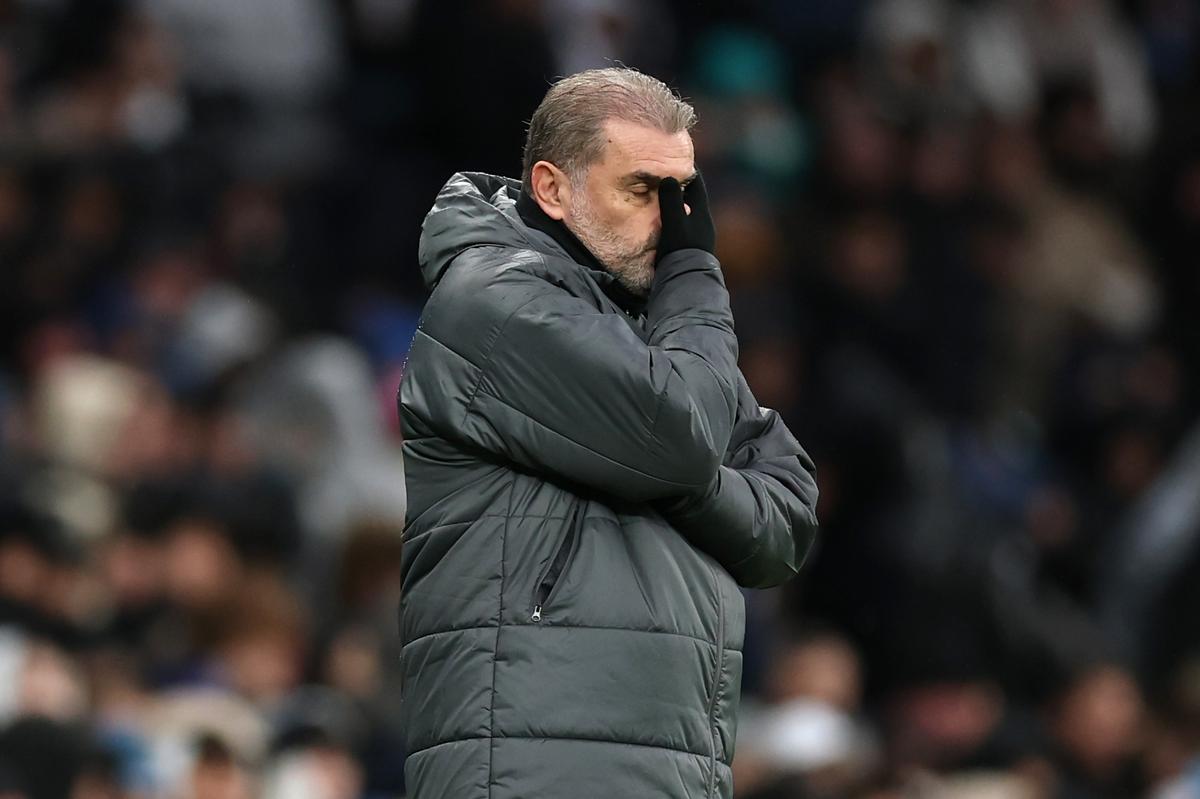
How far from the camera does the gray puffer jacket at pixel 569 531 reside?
3176mm

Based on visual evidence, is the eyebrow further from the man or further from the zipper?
the zipper

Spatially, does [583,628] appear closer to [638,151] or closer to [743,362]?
[638,151]

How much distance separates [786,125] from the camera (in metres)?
10.7

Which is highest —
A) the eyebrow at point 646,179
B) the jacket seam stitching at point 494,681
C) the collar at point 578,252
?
the eyebrow at point 646,179

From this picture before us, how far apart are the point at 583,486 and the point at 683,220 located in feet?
1.40

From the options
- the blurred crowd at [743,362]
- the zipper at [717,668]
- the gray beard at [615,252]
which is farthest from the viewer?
the blurred crowd at [743,362]

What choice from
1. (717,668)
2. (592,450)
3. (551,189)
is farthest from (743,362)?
(592,450)

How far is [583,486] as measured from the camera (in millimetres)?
3279

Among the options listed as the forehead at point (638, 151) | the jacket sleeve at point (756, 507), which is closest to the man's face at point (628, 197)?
the forehead at point (638, 151)

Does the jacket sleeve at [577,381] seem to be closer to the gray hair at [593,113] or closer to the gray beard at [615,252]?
the gray beard at [615,252]

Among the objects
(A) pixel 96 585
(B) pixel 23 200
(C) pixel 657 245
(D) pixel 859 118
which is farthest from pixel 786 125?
(C) pixel 657 245

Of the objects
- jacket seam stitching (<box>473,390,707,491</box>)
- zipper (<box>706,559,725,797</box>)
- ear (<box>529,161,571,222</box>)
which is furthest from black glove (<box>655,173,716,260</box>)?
zipper (<box>706,559,725,797</box>)

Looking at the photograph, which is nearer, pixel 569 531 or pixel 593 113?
pixel 569 531

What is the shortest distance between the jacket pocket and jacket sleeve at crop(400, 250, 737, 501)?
0.20ft
